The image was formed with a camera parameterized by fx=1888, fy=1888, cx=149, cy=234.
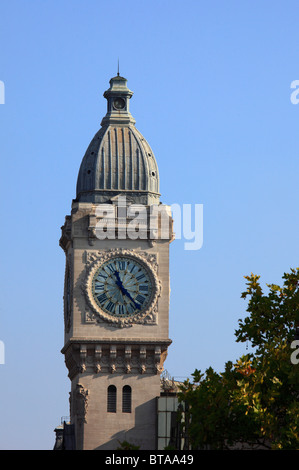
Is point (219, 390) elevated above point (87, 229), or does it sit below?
below

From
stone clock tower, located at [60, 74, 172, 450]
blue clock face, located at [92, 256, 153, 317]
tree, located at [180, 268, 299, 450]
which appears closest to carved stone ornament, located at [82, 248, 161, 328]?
stone clock tower, located at [60, 74, 172, 450]

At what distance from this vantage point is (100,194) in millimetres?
142625

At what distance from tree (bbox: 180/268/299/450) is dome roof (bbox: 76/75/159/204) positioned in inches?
1258

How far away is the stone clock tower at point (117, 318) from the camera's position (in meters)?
138

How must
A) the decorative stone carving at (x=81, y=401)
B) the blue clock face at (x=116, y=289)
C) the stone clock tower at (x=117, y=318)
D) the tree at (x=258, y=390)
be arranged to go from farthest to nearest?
the blue clock face at (x=116, y=289) → the stone clock tower at (x=117, y=318) → the decorative stone carving at (x=81, y=401) → the tree at (x=258, y=390)

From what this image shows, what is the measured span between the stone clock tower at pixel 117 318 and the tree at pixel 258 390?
27393mm

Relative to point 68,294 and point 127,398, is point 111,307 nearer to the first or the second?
point 68,294

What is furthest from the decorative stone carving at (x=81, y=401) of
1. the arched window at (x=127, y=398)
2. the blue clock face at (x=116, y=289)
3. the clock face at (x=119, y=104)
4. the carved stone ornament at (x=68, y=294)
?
the clock face at (x=119, y=104)

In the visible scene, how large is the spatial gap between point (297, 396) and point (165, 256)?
34.7m

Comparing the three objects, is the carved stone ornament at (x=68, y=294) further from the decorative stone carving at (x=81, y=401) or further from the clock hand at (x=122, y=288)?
the decorative stone carving at (x=81, y=401)

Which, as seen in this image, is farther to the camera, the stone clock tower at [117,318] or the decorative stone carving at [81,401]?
the stone clock tower at [117,318]
